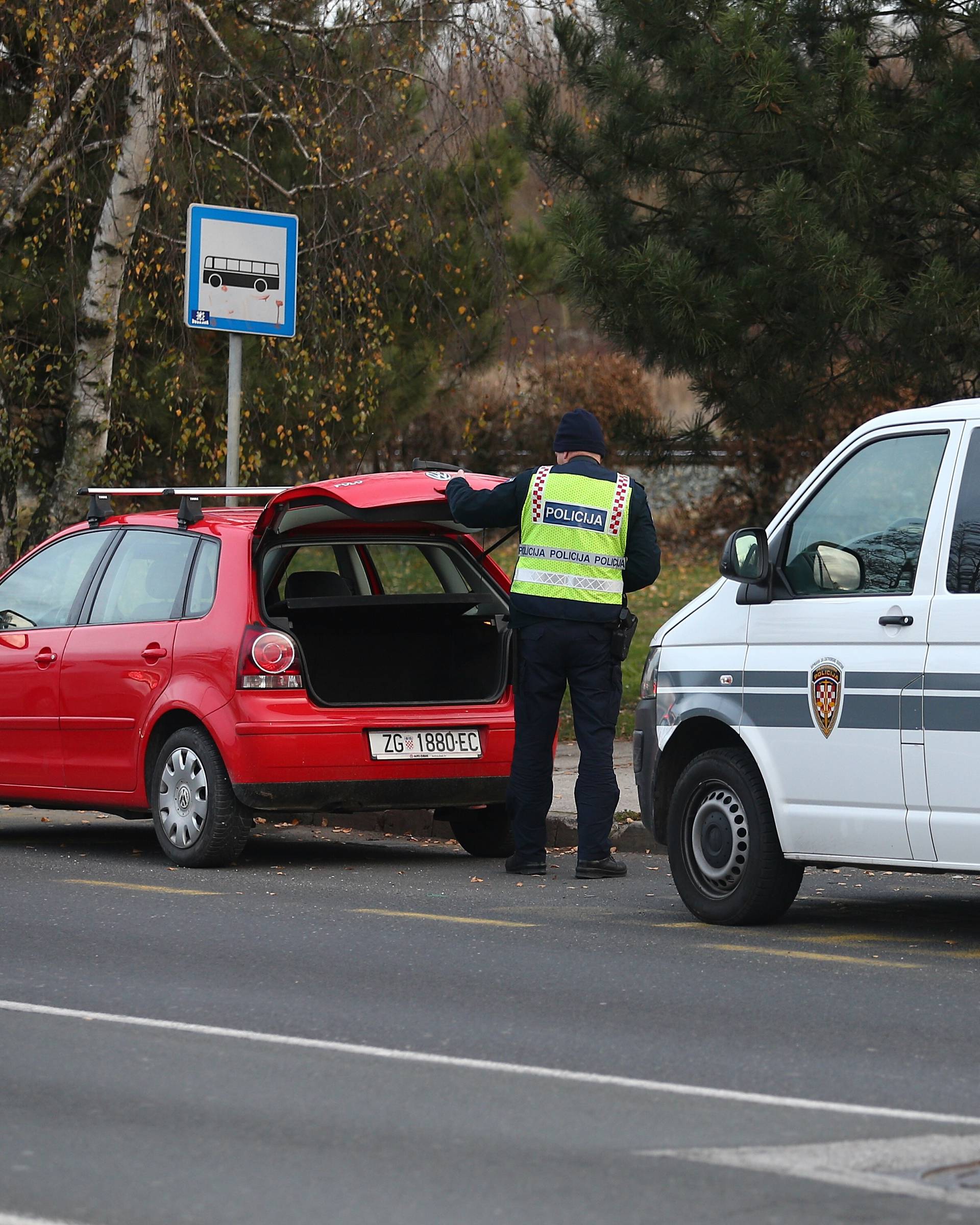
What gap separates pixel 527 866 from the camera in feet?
33.6

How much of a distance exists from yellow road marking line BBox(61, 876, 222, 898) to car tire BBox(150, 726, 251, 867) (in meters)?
0.50

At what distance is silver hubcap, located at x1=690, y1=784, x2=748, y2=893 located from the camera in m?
8.41

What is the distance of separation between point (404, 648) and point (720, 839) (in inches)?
113

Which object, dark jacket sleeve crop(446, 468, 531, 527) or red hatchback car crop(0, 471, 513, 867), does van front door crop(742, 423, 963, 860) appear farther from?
red hatchback car crop(0, 471, 513, 867)

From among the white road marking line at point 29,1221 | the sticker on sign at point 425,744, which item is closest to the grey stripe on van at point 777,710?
the sticker on sign at point 425,744

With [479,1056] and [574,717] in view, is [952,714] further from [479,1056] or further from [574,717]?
[574,717]

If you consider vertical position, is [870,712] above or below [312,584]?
below

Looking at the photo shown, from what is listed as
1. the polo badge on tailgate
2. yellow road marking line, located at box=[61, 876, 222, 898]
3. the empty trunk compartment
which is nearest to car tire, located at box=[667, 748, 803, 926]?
the polo badge on tailgate

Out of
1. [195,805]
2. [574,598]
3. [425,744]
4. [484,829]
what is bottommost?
[484,829]

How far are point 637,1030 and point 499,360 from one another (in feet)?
55.2

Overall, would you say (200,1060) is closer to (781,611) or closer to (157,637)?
(781,611)

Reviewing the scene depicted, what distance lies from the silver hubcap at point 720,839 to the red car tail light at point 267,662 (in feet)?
7.73

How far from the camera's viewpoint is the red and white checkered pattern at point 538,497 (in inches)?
385

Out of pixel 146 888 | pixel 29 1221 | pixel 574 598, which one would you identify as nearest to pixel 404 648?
pixel 574 598
